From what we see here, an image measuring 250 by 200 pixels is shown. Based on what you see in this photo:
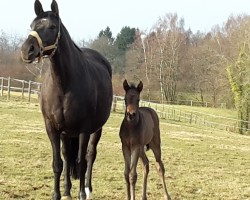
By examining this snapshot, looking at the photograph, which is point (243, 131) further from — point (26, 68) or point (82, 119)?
point (82, 119)

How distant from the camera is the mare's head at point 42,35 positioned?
376 cm

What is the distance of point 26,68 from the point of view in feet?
131

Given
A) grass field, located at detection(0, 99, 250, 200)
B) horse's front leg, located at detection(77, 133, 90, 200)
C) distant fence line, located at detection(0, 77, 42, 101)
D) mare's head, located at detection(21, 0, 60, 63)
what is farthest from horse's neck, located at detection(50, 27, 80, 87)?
distant fence line, located at detection(0, 77, 42, 101)

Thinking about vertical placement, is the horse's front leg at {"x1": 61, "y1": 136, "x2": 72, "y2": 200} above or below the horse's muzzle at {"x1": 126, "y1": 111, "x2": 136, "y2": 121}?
below

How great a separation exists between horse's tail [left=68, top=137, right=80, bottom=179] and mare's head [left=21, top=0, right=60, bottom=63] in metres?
1.48

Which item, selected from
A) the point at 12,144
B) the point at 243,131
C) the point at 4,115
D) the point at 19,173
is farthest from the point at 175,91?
the point at 19,173

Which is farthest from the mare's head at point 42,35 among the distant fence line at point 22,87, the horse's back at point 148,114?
the distant fence line at point 22,87

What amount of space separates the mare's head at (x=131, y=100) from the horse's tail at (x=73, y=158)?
30.8 inches

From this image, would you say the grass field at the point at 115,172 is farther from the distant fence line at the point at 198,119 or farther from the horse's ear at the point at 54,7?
the distant fence line at the point at 198,119

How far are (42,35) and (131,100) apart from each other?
1734 millimetres

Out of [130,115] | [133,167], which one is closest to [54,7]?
[130,115]

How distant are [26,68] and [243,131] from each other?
21237 mm

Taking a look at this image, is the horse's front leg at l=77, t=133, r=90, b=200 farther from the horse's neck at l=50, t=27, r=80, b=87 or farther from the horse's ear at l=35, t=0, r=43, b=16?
the horse's ear at l=35, t=0, r=43, b=16

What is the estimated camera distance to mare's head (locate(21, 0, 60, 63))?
3.76m
